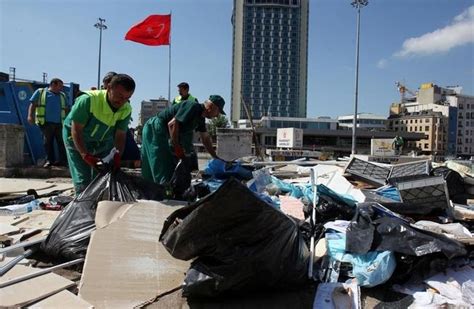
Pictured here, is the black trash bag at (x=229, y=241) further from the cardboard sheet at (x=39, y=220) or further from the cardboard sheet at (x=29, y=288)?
the cardboard sheet at (x=39, y=220)

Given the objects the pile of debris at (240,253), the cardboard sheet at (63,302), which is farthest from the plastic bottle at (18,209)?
the cardboard sheet at (63,302)

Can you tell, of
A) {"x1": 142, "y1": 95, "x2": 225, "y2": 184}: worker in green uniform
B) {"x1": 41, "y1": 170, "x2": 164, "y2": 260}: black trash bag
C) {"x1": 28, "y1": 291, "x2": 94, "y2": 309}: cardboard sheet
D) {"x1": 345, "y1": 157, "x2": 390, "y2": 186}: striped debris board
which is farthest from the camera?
{"x1": 345, "y1": 157, "x2": 390, "y2": 186}: striped debris board

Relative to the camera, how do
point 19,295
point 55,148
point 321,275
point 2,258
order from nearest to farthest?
point 19,295 < point 321,275 < point 2,258 < point 55,148

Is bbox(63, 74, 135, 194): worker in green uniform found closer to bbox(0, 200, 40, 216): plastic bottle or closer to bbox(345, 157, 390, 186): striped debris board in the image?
bbox(0, 200, 40, 216): plastic bottle

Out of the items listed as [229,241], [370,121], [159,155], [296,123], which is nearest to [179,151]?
[159,155]

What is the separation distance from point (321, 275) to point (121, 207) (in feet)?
4.39

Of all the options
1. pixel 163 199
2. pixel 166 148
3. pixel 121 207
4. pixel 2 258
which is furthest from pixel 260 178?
pixel 2 258

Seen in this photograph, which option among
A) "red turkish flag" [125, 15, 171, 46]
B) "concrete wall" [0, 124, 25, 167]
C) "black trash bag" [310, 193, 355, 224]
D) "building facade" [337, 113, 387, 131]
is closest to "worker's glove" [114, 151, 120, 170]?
"black trash bag" [310, 193, 355, 224]

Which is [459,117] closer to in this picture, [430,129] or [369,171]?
[430,129]

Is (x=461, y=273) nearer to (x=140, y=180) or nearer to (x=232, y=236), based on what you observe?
(x=232, y=236)

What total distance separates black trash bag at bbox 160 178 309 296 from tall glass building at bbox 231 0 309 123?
58737 mm

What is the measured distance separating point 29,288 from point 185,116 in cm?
198

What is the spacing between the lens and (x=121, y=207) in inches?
106

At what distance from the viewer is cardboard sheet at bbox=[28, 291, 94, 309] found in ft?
6.67
